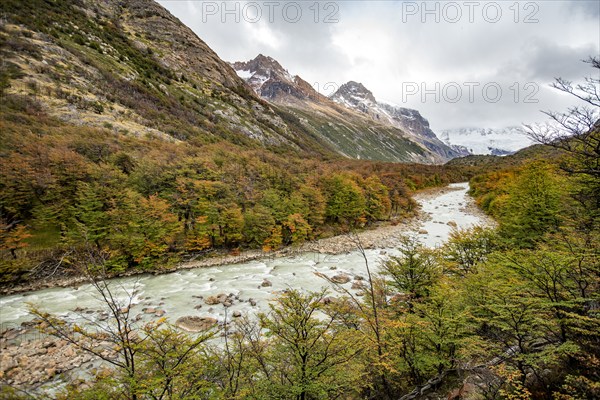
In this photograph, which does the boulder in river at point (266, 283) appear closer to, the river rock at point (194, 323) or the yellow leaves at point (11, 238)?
the river rock at point (194, 323)

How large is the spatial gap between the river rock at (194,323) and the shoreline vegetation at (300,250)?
9.45 metres

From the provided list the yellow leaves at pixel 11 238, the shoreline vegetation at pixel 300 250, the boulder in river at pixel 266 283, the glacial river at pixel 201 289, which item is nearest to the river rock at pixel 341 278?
the glacial river at pixel 201 289

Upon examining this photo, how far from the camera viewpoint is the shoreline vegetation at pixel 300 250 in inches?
770

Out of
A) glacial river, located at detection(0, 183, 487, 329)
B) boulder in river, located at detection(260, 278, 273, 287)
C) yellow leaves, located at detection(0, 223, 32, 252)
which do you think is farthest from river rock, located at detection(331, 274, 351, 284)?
yellow leaves, located at detection(0, 223, 32, 252)

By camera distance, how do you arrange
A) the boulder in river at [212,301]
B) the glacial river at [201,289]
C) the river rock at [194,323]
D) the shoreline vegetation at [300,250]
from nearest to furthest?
1. the river rock at [194,323]
2. the glacial river at [201,289]
3. the boulder in river at [212,301]
4. the shoreline vegetation at [300,250]

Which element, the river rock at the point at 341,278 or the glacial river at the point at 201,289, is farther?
the river rock at the point at 341,278

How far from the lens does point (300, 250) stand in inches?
1186

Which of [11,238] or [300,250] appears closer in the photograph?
[11,238]

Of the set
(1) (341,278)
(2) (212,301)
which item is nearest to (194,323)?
(2) (212,301)

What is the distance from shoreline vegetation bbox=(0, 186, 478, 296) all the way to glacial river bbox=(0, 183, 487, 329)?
2.25 feet

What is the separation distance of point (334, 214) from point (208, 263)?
19.7 meters

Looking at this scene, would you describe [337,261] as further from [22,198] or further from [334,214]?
[22,198]

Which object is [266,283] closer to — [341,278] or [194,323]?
[341,278]

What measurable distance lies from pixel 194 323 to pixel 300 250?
1635cm
